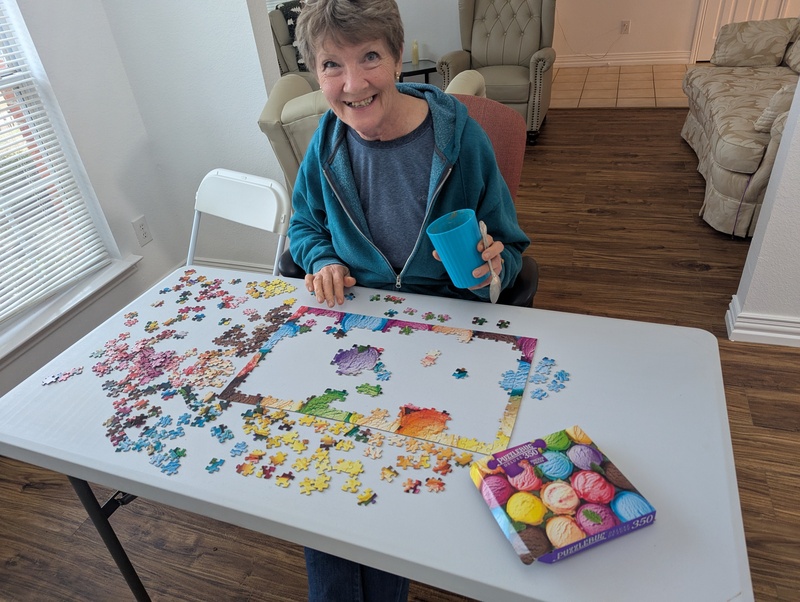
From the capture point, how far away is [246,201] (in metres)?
1.95

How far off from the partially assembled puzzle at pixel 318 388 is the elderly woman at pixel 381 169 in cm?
15

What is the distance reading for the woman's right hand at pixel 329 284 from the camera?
135 cm

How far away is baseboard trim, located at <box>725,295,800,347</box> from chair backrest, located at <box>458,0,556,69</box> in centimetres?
299

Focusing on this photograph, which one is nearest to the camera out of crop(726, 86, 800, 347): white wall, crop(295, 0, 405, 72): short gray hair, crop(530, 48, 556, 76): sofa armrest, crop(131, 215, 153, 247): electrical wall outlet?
crop(295, 0, 405, 72): short gray hair

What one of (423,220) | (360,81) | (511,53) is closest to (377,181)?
(423,220)

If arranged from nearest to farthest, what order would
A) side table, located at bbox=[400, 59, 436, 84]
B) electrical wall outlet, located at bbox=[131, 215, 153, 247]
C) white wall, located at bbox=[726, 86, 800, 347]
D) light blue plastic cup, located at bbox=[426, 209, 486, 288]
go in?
light blue plastic cup, located at bbox=[426, 209, 486, 288] < white wall, located at bbox=[726, 86, 800, 347] < electrical wall outlet, located at bbox=[131, 215, 153, 247] < side table, located at bbox=[400, 59, 436, 84]

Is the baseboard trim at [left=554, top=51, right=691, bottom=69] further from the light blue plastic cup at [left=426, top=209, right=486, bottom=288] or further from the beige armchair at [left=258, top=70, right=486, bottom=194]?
the light blue plastic cup at [left=426, top=209, right=486, bottom=288]

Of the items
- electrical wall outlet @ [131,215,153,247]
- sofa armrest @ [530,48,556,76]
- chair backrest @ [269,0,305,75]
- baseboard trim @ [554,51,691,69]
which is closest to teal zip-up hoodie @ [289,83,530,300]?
electrical wall outlet @ [131,215,153,247]

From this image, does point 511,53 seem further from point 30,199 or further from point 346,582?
point 346,582

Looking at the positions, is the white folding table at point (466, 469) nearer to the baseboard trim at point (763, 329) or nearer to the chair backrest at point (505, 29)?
the baseboard trim at point (763, 329)

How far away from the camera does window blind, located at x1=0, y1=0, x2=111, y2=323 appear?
2.21 m

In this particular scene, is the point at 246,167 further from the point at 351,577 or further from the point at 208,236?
the point at 351,577

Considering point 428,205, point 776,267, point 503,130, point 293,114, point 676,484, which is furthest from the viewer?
point 776,267

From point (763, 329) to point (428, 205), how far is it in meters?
1.78
